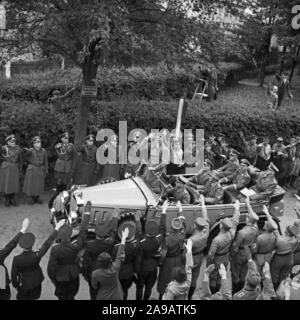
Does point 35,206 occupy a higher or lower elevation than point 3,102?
lower

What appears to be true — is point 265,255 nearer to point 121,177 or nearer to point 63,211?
point 63,211

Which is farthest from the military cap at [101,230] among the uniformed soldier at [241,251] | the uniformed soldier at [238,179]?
the uniformed soldier at [238,179]

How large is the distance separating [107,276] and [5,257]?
4.75ft

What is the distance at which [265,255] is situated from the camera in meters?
7.15

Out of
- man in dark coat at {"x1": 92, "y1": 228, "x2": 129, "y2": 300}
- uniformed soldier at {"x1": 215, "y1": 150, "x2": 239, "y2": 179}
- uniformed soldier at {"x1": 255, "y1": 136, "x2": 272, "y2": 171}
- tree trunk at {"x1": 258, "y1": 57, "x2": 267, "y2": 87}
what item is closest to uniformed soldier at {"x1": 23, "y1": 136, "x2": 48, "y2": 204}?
uniformed soldier at {"x1": 215, "y1": 150, "x2": 239, "y2": 179}

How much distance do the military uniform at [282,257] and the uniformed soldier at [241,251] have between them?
39 cm

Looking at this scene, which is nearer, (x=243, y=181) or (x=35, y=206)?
(x=243, y=181)

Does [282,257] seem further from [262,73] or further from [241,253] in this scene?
[262,73]

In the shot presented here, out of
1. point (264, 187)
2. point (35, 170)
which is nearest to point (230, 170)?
point (264, 187)

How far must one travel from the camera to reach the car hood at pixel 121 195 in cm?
867

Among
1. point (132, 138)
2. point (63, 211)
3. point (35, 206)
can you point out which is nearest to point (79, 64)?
point (132, 138)

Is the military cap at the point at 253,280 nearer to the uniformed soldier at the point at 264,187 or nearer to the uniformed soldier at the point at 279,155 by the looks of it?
the uniformed soldier at the point at 264,187

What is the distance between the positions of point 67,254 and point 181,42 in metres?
6.92

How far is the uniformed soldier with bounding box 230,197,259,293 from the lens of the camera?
23.6ft
